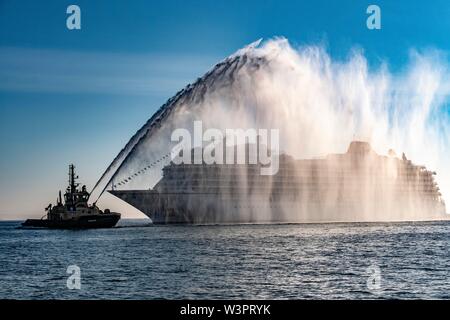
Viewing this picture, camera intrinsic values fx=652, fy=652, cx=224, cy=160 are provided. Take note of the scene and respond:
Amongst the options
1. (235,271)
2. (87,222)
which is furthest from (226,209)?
(235,271)

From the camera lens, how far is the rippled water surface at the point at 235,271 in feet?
78.4

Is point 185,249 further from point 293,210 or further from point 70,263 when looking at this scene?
point 293,210

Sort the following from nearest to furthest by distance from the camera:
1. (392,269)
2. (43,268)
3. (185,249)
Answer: (392,269), (43,268), (185,249)

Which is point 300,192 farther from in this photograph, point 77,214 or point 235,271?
point 235,271

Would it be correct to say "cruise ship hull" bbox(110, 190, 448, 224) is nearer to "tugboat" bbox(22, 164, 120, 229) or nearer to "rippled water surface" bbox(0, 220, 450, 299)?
"tugboat" bbox(22, 164, 120, 229)

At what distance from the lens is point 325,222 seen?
9494 centimetres

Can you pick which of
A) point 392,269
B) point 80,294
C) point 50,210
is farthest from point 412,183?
point 80,294

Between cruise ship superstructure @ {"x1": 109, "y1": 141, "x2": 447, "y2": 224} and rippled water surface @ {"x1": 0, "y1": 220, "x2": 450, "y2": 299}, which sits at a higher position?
cruise ship superstructure @ {"x1": 109, "y1": 141, "x2": 447, "y2": 224}

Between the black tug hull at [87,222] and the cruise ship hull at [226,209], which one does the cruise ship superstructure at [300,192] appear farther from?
the black tug hull at [87,222]

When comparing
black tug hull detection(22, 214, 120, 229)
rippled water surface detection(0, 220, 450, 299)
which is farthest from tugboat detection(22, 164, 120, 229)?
rippled water surface detection(0, 220, 450, 299)

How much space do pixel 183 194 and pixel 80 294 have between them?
6110cm

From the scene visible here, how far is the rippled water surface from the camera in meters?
23.9

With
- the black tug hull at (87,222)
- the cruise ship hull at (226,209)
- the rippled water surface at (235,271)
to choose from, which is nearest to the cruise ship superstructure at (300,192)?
the cruise ship hull at (226,209)
